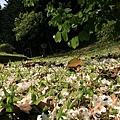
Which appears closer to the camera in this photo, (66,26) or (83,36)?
(83,36)

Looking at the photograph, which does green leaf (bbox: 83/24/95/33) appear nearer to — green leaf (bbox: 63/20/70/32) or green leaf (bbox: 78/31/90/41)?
green leaf (bbox: 78/31/90/41)

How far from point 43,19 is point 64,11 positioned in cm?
2897

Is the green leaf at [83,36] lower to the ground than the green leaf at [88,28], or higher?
lower

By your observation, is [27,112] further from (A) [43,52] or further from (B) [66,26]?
(A) [43,52]

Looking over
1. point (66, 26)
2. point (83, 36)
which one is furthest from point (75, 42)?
point (66, 26)

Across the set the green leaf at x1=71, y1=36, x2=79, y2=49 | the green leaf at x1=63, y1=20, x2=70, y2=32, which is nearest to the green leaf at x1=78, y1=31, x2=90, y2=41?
the green leaf at x1=71, y1=36, x2=79, y2=49

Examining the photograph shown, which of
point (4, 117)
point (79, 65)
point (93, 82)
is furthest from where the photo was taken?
point (79, 65)

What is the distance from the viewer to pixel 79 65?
14.3 ft

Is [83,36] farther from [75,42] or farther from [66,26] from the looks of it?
[66,26]

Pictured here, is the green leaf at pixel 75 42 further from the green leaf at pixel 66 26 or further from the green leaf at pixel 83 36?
the green leaf at pixel 66 26

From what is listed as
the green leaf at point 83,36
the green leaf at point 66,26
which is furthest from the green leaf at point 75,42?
the green leaf at point 66,26

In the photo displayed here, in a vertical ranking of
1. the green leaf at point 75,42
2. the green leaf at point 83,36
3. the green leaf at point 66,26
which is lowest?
the green leaf at point 75,42

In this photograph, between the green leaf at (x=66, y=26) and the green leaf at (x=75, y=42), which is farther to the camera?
the green leaf at (x=66, y=26)

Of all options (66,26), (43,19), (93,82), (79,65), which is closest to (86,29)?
(66,26)
